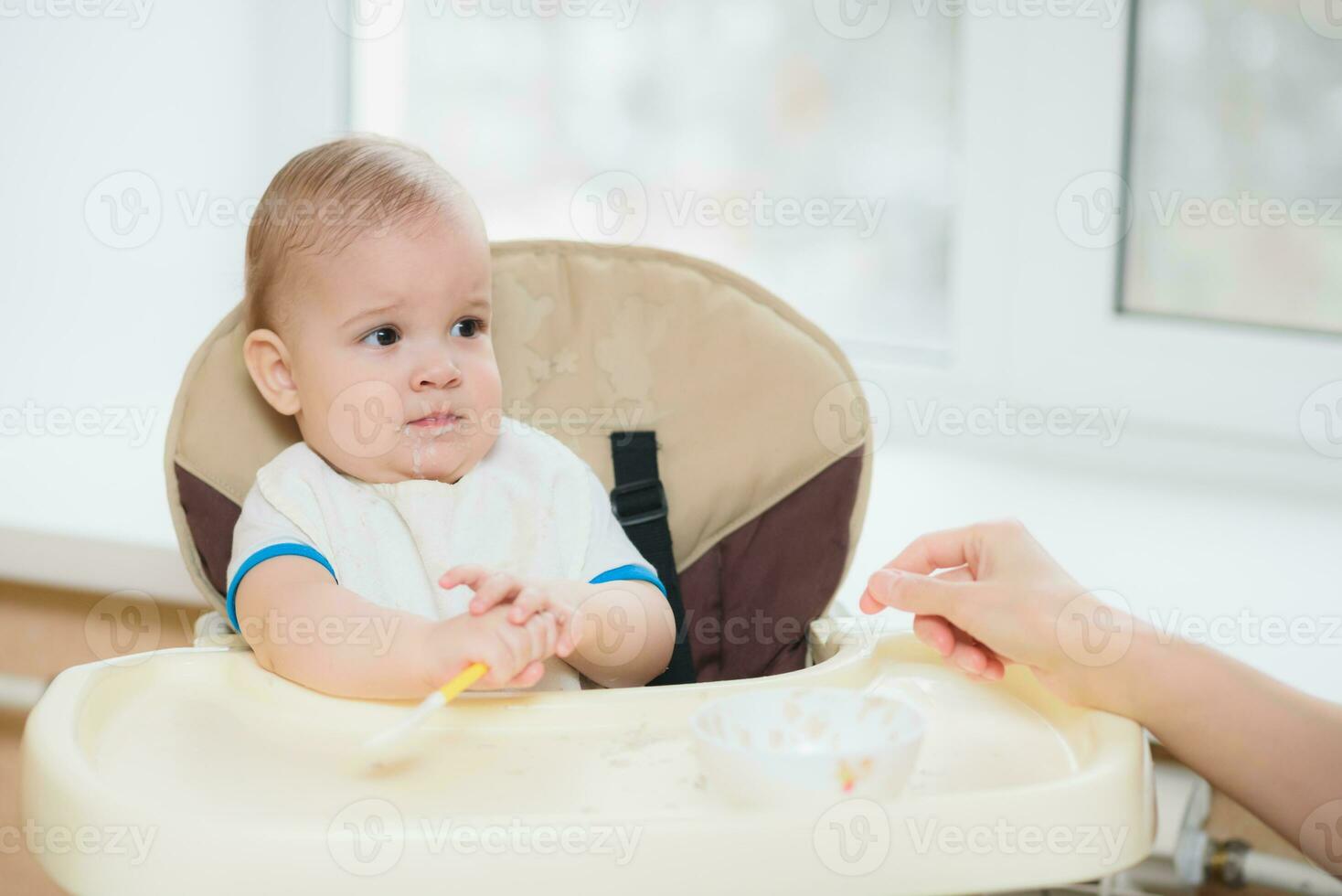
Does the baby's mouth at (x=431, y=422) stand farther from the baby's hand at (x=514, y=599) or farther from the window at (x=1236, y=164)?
the window at (x=1236, y=164)

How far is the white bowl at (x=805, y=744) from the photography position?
670mm

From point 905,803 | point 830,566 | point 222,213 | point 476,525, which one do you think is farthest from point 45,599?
point 905,803

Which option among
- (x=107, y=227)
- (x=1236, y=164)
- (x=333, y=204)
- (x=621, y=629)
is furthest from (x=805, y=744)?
(x=107, y=227)

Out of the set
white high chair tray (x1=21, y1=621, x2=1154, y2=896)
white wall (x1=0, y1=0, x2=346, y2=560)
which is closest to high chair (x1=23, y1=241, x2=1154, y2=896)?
white high chair tray (x1=21, y1=621, x2=1154, y2=896)

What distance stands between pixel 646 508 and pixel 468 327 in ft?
0.66

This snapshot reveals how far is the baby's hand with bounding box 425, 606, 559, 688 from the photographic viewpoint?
0.80 metres

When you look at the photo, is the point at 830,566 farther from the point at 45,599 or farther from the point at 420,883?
the point at 45,599

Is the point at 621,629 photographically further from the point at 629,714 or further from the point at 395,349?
the point at 395,349

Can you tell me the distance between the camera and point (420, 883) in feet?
2.08

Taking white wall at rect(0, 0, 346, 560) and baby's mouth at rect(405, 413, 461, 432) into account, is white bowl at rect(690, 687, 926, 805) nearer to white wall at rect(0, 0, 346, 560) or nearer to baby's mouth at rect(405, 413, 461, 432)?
baby's mouth at rect(405, 413, 461, 432)

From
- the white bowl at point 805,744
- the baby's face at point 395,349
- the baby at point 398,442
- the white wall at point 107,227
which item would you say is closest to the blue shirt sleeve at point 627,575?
the baby at point 398,442

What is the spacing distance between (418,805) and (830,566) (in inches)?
16.7

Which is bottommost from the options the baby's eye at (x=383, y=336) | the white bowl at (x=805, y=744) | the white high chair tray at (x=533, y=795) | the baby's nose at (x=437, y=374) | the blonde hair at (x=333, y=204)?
the white high chair tray at (x=533, y=795)

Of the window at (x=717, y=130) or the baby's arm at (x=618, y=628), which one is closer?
the baby's arm at (x=618, y=628)
